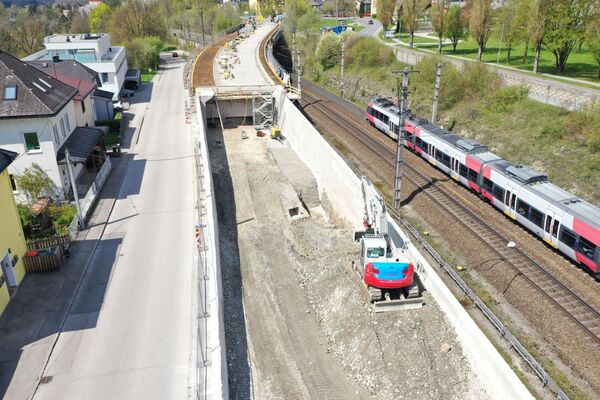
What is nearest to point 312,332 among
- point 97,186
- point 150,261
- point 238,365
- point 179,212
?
point 238,365

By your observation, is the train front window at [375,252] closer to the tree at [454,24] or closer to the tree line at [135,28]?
the tree at [454,24]

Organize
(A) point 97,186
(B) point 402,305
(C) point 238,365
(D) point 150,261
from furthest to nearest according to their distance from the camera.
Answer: (A) point 97,186, (D) point 150,261, (B) point 402,305, (C) point 238,365

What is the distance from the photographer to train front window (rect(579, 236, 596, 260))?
2248 cm

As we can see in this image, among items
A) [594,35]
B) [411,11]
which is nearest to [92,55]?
[411,11]

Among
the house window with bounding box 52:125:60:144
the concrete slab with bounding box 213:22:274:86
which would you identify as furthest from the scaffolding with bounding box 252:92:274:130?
the house window with bounding box 52:125:60:144

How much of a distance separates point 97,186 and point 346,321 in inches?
736

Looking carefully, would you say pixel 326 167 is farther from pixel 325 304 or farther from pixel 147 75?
pixel 147 75

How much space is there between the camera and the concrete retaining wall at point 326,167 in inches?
1267

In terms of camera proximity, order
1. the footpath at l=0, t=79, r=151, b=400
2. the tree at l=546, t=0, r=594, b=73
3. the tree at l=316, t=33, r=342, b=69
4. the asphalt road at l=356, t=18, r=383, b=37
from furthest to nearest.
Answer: the asphalt road at l=356, t=18, r=383, b=37 < the tree at l=316, t=33, r=342, b=69 < the tree at l=546, t=0, r=594, b=73 < the footpath at l=0, t=79, r=151, b=400

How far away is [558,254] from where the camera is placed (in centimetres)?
2539

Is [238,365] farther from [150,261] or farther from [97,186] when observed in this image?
[97,186]

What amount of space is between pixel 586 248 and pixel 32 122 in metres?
29.5

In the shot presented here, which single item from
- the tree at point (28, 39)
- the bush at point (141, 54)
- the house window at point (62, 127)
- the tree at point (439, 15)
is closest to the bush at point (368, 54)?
the tree at point (439, 15)

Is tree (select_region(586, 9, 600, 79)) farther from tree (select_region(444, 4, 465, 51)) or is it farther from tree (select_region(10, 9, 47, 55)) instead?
tree (select_region(10, 9, 47, 55))
